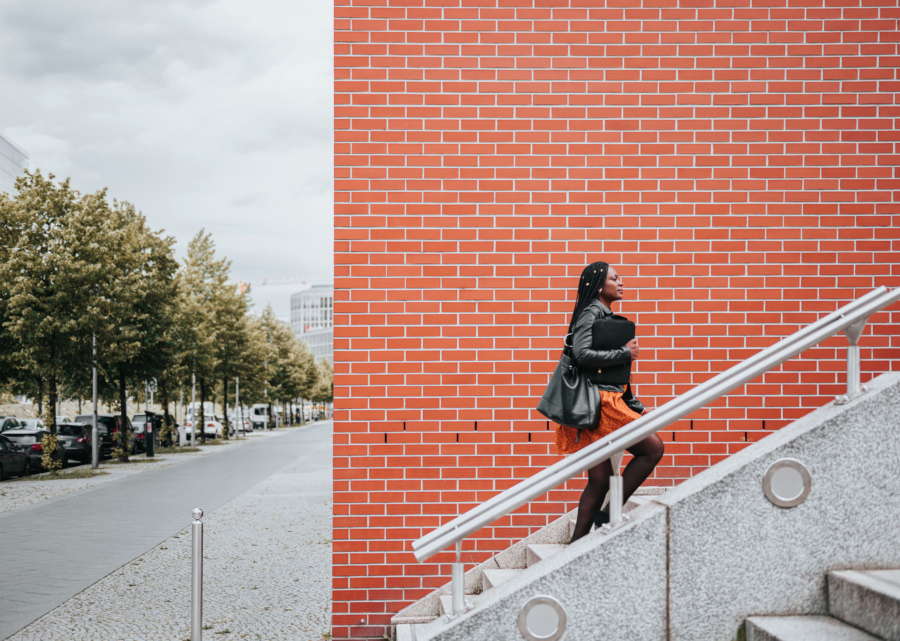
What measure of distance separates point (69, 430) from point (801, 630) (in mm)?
24197

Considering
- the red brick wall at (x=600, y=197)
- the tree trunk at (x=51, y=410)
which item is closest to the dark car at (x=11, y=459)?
the tree trunk at (x=51, y=410)

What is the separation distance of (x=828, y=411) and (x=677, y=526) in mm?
940

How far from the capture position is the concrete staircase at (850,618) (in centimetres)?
301

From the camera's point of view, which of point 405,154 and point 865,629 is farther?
point 405,154

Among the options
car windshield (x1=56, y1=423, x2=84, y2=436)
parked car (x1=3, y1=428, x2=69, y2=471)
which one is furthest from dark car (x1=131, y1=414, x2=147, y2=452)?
parked car (x1=3, y1=428, x2=69, y2=471)

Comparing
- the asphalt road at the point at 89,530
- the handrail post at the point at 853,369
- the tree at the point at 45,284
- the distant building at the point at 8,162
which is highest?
the distant building at the point at 8,162

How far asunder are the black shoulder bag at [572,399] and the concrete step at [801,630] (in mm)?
1246

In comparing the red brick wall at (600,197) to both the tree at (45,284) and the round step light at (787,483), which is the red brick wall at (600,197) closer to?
the round step light at (787,483)

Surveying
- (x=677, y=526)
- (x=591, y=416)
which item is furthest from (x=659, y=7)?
(x=677, y=526)

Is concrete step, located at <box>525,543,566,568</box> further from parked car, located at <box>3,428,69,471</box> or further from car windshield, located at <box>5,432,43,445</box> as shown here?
car windshield, located at <box>5,432,43,445</box>

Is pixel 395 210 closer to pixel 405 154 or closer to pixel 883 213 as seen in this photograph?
pixel 405 154

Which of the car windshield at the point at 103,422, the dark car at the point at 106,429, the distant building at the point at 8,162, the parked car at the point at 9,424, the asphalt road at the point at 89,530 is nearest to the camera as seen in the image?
the asphalt road at the point at 89,530

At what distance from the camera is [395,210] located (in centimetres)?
509

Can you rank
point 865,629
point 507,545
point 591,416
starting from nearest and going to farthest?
point 865,629 < point 591,416 < point 507,545
